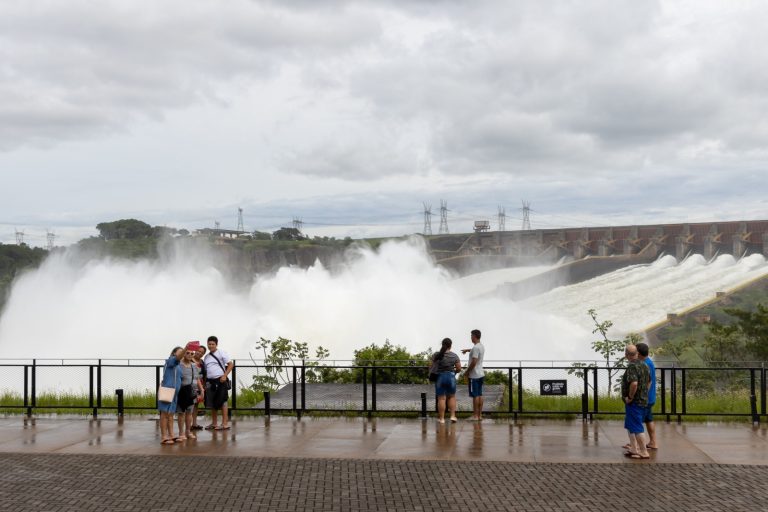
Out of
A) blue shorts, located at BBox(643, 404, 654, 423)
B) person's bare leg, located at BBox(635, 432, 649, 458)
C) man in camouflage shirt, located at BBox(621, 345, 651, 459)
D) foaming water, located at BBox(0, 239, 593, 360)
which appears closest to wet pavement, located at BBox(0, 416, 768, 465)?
person's bare leg, located at BBox(635, 432, 649, 458)

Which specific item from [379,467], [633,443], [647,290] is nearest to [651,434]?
[633,443]

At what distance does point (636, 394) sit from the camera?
12.5 metres

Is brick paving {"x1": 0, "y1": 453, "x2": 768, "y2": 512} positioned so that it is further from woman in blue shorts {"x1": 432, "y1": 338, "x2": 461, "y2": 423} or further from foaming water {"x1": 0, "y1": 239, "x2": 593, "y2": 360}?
foaming water {"x1": 0, "y1": 239, "x2": 593, "y2": 360}

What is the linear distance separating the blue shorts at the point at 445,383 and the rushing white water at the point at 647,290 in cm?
5602

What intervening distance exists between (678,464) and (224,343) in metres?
58.0

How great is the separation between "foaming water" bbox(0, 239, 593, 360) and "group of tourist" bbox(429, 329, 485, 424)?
47.1 metres

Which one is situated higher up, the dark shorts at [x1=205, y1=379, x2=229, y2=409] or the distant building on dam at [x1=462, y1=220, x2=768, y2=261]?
the distant building on dam at [x1=462, y1=220, x2=768, y2=261]

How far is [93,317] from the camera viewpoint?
79.4m

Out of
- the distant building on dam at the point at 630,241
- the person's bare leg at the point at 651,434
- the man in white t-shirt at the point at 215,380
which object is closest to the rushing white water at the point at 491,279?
the distant building on dam at the point at 630,241

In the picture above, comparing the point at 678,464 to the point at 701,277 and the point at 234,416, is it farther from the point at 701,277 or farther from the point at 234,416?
the point at 701,277

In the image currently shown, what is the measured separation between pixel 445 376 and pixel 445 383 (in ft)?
0.47

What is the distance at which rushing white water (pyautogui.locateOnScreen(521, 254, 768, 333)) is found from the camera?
7231cm

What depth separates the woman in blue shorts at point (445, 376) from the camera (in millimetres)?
15523

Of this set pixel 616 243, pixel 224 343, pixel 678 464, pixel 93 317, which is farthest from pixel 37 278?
pixel 678 464
